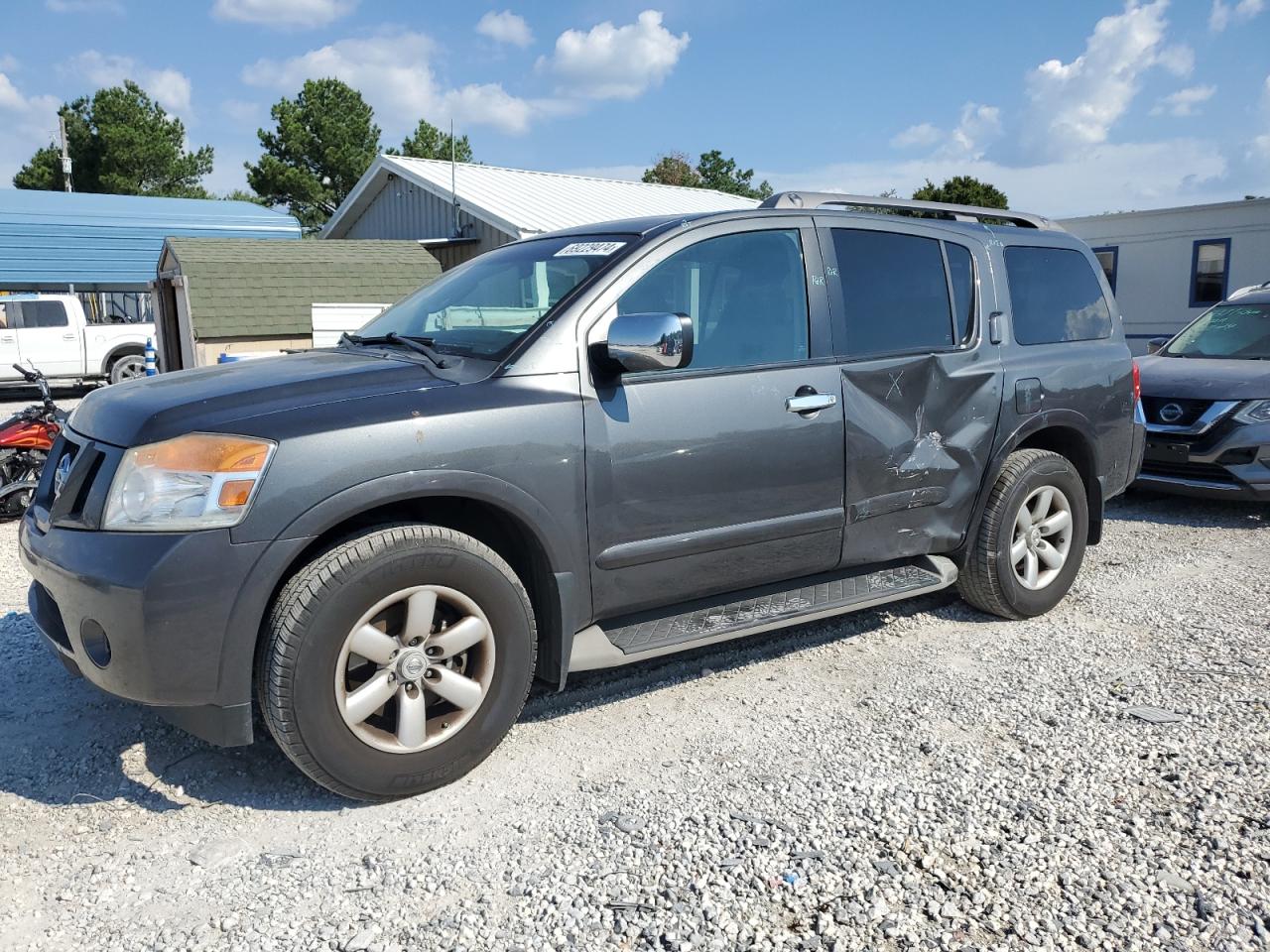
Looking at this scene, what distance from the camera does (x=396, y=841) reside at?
2904 millimetres

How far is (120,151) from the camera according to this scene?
43719 millimetres

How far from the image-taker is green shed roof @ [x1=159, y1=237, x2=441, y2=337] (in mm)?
13711

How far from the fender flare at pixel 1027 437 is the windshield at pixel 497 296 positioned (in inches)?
81.2

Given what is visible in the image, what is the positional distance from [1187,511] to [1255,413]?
0.89 metres

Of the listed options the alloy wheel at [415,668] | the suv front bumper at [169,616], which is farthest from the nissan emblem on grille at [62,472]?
the alloy wheel at [415,668]

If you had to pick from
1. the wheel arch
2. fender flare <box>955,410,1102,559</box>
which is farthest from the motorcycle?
the wheel arch

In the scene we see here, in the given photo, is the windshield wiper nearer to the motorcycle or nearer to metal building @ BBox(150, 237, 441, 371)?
the motorcycle

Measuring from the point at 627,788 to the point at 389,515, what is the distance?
3.82ft

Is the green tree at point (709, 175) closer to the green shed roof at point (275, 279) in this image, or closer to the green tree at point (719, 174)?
the green tree at point (719, 174)

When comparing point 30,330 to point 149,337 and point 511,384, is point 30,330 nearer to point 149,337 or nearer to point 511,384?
point 149,337

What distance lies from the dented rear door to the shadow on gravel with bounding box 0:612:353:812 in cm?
233

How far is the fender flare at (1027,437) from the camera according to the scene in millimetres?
4590

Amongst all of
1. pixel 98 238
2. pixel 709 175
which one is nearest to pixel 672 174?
pixel 709 175

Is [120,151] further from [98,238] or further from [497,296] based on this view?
[497,296]
